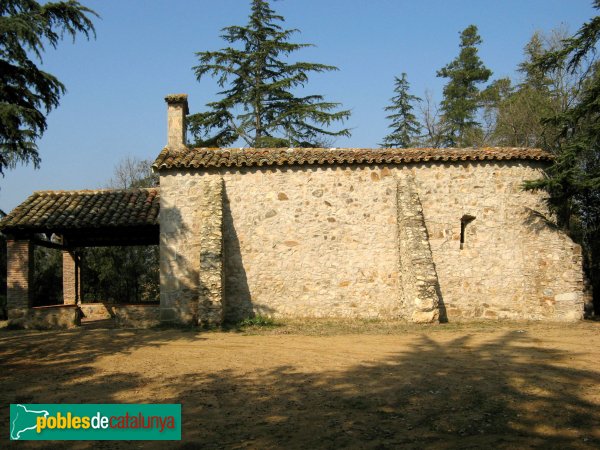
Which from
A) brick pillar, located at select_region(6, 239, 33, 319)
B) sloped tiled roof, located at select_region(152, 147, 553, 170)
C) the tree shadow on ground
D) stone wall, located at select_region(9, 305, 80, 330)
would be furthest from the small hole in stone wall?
brick pillar, located at select_region(6, 239, 33, 319)

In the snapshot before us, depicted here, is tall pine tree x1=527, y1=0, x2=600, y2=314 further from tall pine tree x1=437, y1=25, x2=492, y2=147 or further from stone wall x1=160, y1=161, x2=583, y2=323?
tall pine tree x1=437, y1=25, x2=492, y2=147

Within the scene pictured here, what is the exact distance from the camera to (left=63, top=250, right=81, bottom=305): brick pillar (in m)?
17.8

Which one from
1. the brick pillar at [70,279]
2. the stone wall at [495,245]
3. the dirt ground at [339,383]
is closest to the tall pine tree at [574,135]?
the stone wall at [495,245]

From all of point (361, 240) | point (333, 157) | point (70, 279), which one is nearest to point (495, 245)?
point (361, 240)

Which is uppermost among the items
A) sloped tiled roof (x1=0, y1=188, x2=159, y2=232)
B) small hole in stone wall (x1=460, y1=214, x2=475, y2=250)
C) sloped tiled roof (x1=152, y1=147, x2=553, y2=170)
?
sloped tiled roof (x1=152, y1=147, x2=553, y2=170)

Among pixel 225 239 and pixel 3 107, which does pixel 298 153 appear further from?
pixel 3 107

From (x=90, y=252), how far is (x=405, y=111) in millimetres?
22160

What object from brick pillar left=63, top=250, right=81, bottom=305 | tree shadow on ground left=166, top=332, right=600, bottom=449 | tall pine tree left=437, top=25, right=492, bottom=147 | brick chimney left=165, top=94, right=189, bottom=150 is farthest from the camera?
tall pine tree left=437, top=25, right=492, bottom=147

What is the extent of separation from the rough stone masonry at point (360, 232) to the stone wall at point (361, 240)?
0.03 m

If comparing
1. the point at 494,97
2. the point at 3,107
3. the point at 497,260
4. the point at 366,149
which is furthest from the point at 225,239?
the point at 494,97

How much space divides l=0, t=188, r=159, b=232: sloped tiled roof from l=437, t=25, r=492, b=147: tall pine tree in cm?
1986

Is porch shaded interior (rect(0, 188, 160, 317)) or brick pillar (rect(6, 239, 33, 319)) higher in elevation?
porch shaded interior (rect(0, 188, 160, 317))

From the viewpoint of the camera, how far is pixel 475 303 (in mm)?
13016

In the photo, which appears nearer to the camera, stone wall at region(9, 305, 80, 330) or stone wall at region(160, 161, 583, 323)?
stone wall at region(160, 161, 583, 323)
